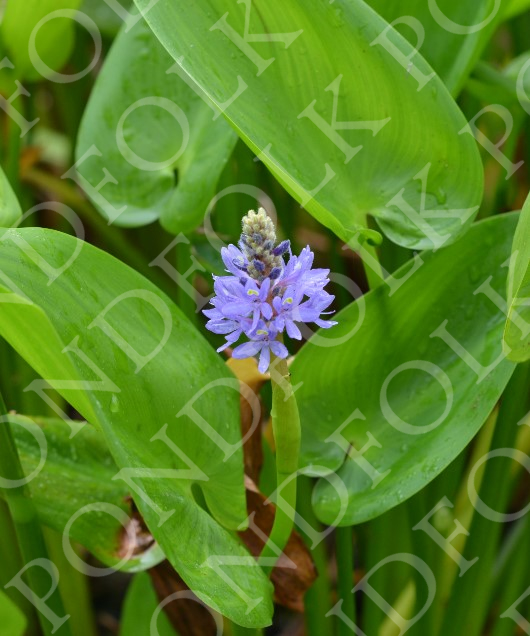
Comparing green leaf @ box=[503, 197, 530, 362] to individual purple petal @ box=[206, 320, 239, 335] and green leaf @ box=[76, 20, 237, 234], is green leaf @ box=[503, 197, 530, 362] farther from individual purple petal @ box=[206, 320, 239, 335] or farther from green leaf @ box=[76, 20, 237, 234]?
green leaf @ box=[76, 20, 237, 234]

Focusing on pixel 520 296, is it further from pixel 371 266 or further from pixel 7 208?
pixel 7 208

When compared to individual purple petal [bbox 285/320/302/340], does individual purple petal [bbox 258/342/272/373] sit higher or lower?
lower

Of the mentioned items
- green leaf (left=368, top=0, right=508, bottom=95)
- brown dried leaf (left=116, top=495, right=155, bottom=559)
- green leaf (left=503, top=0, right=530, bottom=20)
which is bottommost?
brown dried leaf (left=116, top=495, right=155, bottom=559)

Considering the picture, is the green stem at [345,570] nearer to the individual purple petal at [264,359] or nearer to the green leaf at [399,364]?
the green leaf at [399,364]

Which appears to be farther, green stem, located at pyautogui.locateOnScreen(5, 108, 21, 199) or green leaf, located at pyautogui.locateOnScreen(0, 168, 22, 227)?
green stem, located at pyautogui.locateOnScreen(5, 108, 21, 199)

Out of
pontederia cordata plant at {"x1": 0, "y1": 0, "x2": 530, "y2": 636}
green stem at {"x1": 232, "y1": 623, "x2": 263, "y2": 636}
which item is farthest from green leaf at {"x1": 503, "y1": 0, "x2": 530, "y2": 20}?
green stem at {"x1": 232, "y1": 623, "x2": 263, "y2": 636}
